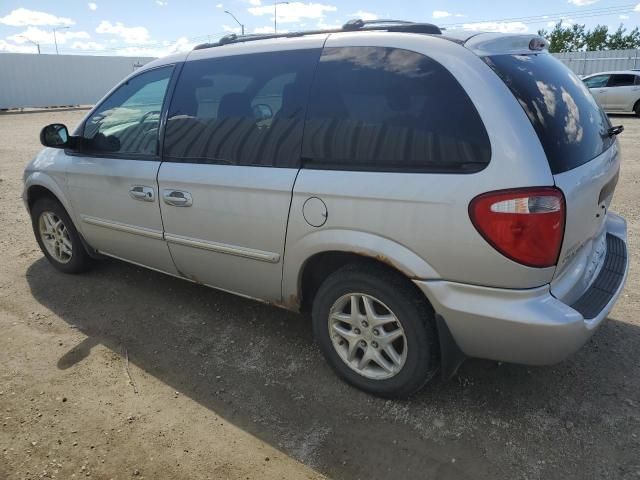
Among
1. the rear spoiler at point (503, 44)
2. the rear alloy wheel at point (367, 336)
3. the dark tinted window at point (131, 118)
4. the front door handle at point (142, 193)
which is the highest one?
the rear spoiler at point (503, 44)

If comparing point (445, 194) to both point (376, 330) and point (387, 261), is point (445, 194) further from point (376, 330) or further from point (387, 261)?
point (376, 330)

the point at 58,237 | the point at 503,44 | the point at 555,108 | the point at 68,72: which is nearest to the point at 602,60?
the point at 503,44

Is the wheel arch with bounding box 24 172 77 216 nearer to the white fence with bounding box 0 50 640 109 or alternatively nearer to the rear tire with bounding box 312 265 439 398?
the rear tire with bounding box 312 265 439 398

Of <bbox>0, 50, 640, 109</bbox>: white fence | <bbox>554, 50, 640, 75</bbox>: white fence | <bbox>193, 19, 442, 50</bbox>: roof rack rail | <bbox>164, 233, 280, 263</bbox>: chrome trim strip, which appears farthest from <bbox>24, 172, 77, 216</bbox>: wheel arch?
<bbox>0, 50, 640, 109</bbox>: white fence

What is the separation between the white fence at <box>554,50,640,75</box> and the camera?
27764 mm

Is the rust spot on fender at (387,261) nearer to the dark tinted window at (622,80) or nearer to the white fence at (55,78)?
the dark tinted window at (622,80)

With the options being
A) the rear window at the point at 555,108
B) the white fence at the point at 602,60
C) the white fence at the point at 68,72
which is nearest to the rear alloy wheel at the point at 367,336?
the rear window at the point at 555,108

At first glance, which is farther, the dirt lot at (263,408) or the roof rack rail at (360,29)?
the roof rack rail at (360,29)

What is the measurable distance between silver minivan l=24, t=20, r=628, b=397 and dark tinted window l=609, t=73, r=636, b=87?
16.0 m

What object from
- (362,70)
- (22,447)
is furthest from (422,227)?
(22,447)

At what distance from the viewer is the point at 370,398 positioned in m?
2.70

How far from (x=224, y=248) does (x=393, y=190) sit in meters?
1.23

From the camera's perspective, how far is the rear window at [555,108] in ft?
7.03

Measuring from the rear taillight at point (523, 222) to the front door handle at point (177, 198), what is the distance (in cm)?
178
